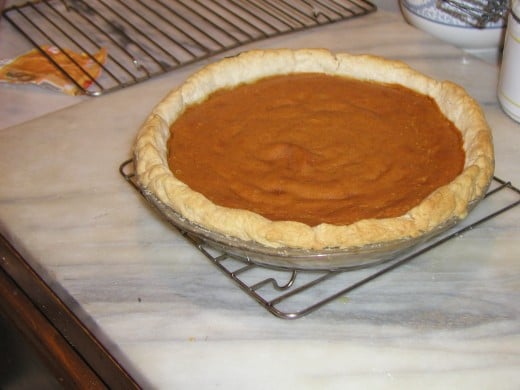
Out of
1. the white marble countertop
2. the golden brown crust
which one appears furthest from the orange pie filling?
the white marble countertop

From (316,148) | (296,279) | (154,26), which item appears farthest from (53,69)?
(296,279)

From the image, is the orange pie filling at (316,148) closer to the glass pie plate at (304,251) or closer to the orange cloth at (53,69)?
the glass pie plate at (304,251)

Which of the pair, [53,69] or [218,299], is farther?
[53,69]

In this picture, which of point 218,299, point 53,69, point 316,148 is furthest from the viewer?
point 53,69

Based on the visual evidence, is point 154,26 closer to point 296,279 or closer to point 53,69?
point 53,69

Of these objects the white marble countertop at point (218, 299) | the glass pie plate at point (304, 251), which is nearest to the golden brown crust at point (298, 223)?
the glass pie plate at point (304, 251)

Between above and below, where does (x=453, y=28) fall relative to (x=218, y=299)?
above
